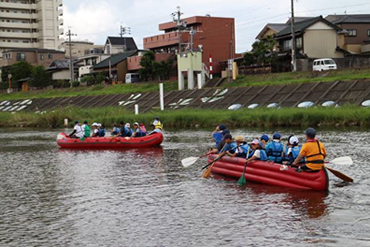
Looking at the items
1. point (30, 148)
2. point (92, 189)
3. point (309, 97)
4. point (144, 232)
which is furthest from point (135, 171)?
point (309, 97)

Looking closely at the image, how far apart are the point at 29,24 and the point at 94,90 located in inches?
1957

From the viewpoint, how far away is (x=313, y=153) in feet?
47.7

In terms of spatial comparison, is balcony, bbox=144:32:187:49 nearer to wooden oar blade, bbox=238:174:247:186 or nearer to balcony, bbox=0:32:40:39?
balcony, bbox=0:32:40:39

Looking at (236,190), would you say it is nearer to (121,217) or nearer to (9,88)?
(121,217)

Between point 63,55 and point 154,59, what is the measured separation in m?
40.7

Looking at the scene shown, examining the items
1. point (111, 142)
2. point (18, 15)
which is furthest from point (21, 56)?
point (111, 142)

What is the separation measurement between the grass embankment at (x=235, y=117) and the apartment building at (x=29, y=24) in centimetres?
6208

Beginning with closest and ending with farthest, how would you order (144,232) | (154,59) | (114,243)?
(114,243) < (144,232) < (154,59)

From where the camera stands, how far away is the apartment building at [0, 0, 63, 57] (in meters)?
110

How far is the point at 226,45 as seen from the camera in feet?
238

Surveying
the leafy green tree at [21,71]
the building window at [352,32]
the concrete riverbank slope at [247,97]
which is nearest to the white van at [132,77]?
the concrete riverbank slope at [247,97]

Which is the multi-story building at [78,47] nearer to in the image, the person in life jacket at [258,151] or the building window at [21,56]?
the building window at [21,56]

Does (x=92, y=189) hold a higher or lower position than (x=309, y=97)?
lower

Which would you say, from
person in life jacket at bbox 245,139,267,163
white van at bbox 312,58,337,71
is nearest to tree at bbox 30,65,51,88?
white van at bbox 312,58,337,71
